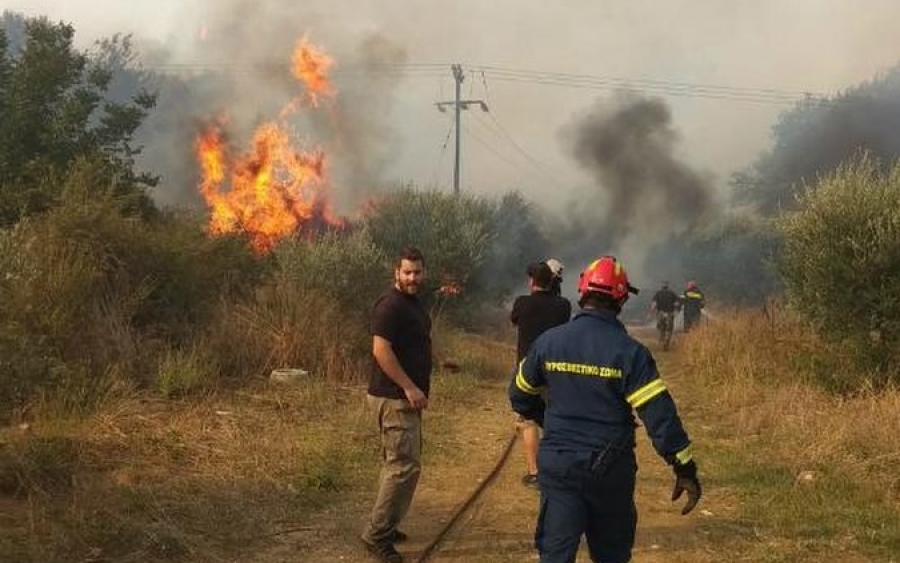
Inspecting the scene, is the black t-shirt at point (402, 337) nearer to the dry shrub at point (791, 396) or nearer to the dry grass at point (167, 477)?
the dry grass at point (167, 477)

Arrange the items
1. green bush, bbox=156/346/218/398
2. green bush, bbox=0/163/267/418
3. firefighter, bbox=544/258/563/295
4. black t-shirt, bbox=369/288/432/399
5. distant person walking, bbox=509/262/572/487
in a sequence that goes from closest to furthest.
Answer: black t-shirt, bbox=369/288/432/399
distant person walking, bbox=509/262/572/487
firefighter, bbox=544/258/563/295
green bush, bbox=0/163/267/418
green bush, bbox=156/346/218/398

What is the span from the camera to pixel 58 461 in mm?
6449

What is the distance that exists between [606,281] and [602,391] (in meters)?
0.50

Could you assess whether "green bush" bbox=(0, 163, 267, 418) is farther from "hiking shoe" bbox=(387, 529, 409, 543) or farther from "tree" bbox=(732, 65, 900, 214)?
"tree" bbox=(732, 65, 900, 214)

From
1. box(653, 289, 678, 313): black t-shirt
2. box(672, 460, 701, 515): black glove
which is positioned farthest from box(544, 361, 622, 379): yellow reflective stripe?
box(653, 289, 678, 313): black t-shirt

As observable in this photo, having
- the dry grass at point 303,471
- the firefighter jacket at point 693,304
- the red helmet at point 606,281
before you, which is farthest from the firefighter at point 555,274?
the firefighter jacket at point 693,304

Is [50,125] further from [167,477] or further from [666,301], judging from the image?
[666,301]

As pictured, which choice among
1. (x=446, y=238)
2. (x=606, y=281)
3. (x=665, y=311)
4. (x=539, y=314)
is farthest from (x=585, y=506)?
(x=446, y=238)

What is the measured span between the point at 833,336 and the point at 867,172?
2.48 metres

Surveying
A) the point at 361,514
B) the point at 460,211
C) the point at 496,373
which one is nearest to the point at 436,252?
the point at 460,211

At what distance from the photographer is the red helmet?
150 inches

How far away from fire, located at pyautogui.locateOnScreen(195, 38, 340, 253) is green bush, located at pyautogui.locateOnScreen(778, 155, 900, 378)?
1092 cm

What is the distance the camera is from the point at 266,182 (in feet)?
75.7

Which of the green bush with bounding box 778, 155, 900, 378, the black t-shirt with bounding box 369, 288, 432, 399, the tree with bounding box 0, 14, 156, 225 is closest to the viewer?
the black t-shirt with bounding box 369, 288, 432, 399
